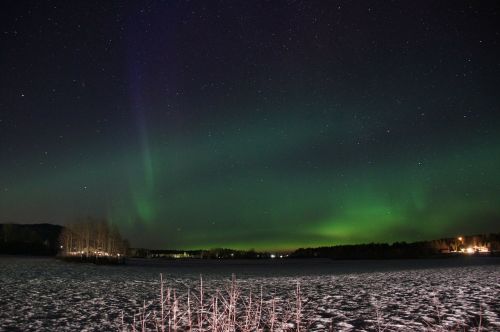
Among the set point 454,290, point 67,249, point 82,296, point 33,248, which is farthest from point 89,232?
point 454,290

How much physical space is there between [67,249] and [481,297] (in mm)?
111084

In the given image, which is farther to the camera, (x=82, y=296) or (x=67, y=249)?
(x=67, y=249)

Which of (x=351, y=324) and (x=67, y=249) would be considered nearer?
(x=351, y=324)

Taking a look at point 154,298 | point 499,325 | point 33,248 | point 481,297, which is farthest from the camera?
point 33,248

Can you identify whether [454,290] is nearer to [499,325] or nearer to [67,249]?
[499,325]

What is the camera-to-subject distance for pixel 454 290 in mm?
25031

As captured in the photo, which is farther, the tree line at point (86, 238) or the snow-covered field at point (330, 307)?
the tree line at point (86, 238)

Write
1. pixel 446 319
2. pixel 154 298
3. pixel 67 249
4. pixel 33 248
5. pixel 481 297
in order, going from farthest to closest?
pixel 33 248
pixel 67 249
pixel 154 298
pixel 481 297
pixel 446 319

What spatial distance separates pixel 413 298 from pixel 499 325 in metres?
7.13

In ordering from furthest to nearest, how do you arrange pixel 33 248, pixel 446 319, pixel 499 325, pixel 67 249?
pixel 33 248, pixel 67 249, pixel 446 319, pixel 499 325

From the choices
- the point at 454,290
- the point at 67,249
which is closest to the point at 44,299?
the point at 454,290

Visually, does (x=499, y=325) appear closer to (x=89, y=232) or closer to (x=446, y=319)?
(x=446, y=319)

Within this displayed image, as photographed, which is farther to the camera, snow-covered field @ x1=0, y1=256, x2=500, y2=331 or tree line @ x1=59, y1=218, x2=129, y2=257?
tree line @ x1=59, y1=218, x2=129, y2=257

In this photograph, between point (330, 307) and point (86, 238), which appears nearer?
point (330, 307)
